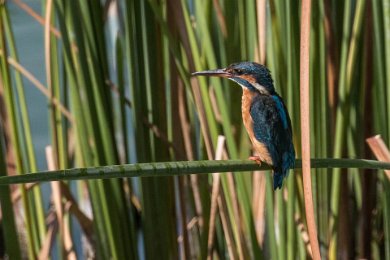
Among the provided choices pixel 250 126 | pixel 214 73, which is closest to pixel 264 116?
pixel 250 126

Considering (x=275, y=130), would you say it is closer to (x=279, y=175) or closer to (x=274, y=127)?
(x=274, y=127)

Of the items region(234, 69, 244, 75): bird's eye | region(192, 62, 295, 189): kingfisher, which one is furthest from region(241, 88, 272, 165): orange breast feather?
region(234, 69, 244, 75): bird's eye

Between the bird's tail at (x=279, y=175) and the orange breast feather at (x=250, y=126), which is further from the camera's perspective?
the orange breast feather at (x=250, y=126)

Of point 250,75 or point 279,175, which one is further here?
point 250,75

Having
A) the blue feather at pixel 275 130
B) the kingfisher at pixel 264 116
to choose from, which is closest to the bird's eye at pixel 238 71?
the kingfisher at pixel 264 116

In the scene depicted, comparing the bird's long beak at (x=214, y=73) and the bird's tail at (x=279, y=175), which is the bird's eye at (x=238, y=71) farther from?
the bird's tail at (x=279, y=175)

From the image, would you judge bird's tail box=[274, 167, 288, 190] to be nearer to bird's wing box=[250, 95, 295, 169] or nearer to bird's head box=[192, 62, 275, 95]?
bird's wing box=[250, 95, 295, 169]

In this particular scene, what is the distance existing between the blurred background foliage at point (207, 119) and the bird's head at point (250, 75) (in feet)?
0.14

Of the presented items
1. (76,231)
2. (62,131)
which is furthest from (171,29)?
(76,231)

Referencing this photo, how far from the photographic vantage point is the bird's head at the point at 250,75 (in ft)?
7.78

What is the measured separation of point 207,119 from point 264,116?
0.26 m

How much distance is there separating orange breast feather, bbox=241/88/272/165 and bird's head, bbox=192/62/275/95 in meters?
0.03

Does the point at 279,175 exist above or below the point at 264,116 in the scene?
below

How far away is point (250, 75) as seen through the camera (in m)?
2.46
